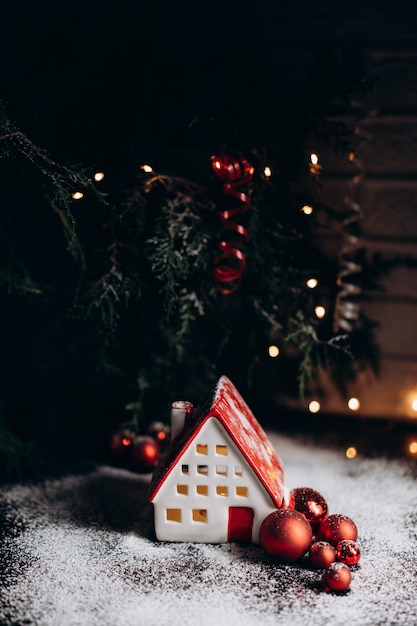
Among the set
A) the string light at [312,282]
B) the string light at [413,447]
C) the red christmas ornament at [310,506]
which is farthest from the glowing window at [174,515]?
the string light at [413,447]

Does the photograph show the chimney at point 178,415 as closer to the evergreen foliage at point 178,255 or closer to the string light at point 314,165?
the evergreen foliage at point 178,255

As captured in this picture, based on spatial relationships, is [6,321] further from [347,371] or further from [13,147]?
[347,371]

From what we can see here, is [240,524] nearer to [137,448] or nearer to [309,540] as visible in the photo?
[309,540]

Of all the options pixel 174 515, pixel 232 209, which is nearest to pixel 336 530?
pixel 174 515

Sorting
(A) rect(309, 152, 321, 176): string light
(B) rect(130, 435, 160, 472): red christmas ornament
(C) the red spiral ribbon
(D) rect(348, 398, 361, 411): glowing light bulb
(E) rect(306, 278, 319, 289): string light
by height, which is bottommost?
(B) rect(130, 435, 160, 472): red christmas ornament

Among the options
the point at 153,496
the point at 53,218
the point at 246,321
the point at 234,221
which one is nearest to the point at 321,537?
the point at 153,496

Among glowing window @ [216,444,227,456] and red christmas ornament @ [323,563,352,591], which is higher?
glowing window @ [216,444,227,456]

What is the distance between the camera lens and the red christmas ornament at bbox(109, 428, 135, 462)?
6.24 feet

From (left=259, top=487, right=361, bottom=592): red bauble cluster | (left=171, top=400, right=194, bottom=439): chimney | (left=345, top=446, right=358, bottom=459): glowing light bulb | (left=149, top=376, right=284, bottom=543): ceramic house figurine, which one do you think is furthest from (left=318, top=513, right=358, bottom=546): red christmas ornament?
(left=345, top=446, right=358, bottom=459): glowing light bulb

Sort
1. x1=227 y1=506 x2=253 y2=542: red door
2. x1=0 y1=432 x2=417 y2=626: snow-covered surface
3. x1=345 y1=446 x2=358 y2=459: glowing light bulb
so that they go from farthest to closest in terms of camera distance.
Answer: x1=345 y1=446 x2=358 y2=459: glowing light bulb → x1=227 y1=506 x2=253 y2=542: red door → x1=0 y1=432 x2=417 y2=626: snow-covered surface

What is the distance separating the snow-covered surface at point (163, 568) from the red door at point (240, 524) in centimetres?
2

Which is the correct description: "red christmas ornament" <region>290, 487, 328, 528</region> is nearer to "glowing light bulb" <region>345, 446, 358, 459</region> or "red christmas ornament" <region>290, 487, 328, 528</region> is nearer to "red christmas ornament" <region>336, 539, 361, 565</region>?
"red christmas ornament" <region>336, 539, 361, 565</region>

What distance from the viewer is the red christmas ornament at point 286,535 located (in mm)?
1403

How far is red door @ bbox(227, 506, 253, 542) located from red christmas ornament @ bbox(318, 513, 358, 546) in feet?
0.50
